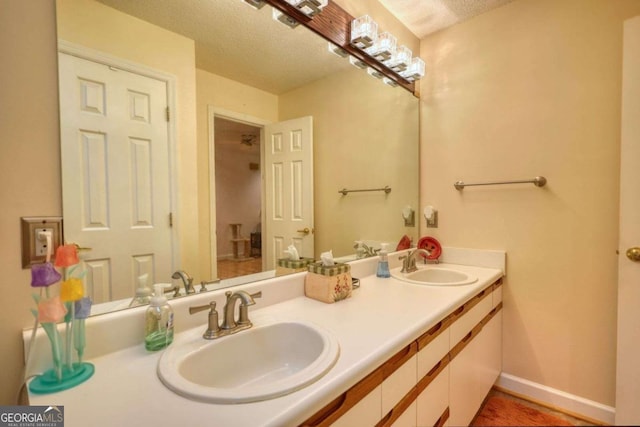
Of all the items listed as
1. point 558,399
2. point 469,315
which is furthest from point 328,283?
point 558,399

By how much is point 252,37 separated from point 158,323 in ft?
3.74

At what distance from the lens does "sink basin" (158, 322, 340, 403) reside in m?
0.56

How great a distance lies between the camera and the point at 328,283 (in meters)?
1.13

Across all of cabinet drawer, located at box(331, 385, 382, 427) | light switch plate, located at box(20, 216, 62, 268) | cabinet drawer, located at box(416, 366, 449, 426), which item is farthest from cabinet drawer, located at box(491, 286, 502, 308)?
light switch plate, located at box(20, 216, 62, 268)

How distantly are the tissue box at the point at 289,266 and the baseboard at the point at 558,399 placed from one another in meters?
1.47

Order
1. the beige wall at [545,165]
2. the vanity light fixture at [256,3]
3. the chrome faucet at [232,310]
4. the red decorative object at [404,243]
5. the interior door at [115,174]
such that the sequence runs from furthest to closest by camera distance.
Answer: the red decorative object at [404,243], the beige wall at [545,165], the vanity light fixture at [256,3], the chrome faucet at [232,310], the interior door at [115,174]

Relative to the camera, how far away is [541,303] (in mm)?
1605

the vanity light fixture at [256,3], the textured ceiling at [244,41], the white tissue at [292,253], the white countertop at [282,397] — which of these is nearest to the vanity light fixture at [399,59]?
the textured ceiling at [244,41]

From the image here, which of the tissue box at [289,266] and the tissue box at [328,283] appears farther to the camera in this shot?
the tissue box at [289,266]

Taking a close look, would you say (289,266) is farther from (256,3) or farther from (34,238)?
(256,3)

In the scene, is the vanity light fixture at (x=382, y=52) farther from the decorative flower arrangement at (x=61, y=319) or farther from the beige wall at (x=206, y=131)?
the decorative flower arrangement at (x=61, y=319)

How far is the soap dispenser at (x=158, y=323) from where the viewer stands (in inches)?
30.0

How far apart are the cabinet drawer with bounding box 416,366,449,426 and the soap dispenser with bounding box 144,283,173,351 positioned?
81 cm

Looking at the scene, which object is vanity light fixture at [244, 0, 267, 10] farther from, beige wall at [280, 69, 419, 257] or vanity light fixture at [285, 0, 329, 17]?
beige wall at [280, 69, 419, 257]
